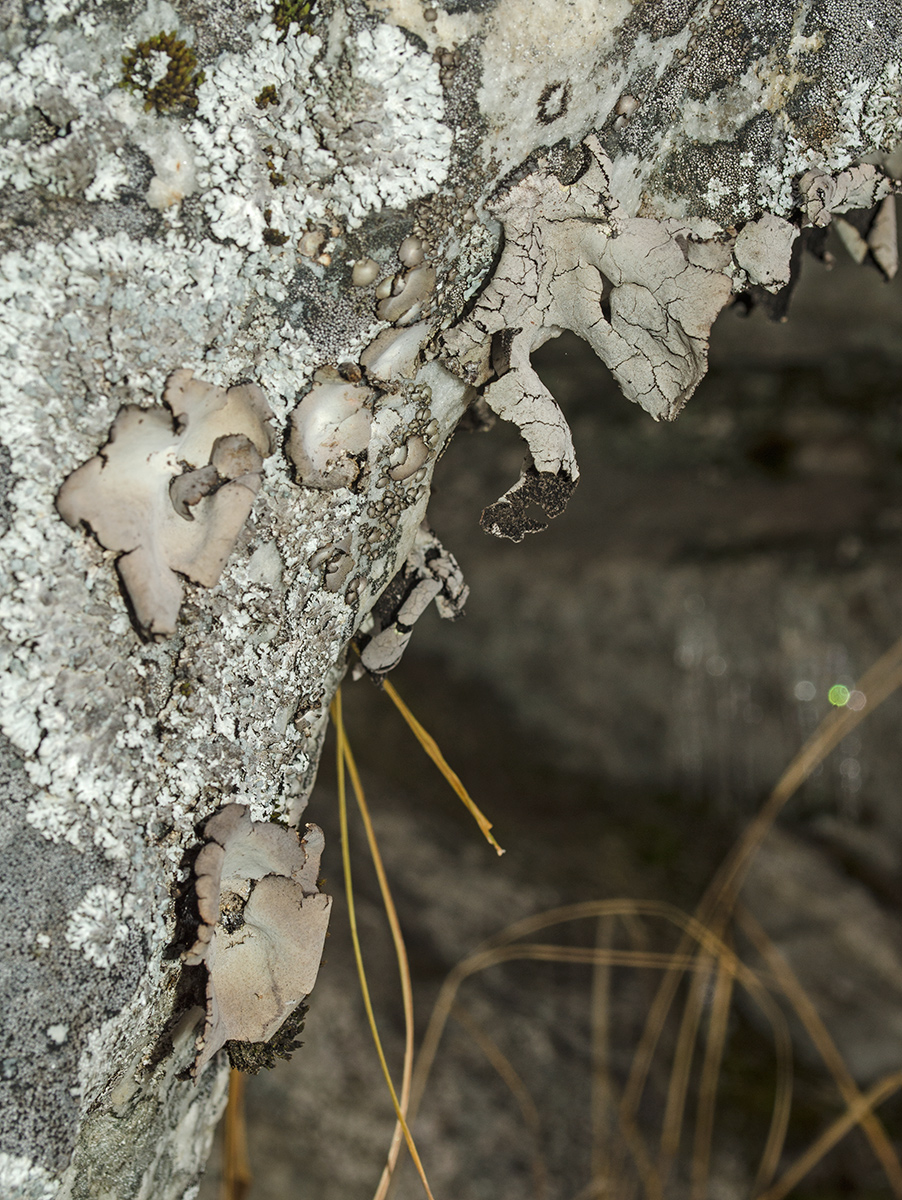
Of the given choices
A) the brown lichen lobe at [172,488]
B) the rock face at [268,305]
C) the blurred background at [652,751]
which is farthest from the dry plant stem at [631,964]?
the brown lichen lobe at [172,488]

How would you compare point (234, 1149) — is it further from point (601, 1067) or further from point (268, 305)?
point (268, 305)

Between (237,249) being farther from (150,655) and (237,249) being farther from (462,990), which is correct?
(462,990)

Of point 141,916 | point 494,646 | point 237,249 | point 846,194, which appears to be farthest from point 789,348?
point 141,916

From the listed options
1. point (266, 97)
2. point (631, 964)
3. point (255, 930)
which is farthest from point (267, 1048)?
point (631, 964)

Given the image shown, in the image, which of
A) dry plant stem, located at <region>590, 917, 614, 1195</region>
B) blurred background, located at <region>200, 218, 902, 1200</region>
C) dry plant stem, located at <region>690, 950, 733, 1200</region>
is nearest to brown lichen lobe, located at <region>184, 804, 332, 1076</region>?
blurred background, located at <region>200, 218, 902, 1200</region>

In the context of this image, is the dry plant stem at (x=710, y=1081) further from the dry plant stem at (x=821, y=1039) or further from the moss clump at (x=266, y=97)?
the moss clump at (x=266, y=97)

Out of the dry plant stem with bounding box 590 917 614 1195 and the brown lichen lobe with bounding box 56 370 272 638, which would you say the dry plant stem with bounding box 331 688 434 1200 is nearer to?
the brown lichen lobe with bounding box 56 370 272 638
